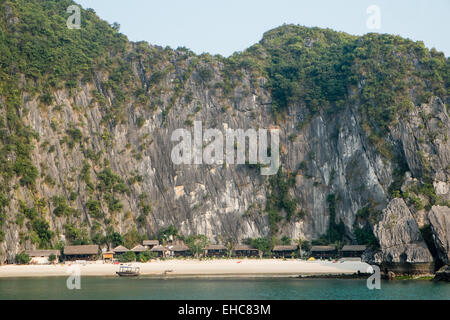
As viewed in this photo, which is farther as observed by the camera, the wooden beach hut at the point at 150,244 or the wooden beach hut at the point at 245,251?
the wooden beach hut at the point at 150,244

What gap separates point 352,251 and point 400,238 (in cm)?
1487

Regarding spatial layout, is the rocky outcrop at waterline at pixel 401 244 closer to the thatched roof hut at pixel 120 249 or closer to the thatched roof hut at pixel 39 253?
the thatched roof hut at pixel 120 249

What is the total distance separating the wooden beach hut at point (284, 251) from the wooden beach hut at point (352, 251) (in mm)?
5942

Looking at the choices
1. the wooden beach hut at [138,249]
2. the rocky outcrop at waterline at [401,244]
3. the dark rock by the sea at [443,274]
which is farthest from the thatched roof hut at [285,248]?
the dark rock by the sea at [443,274]

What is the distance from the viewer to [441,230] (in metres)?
44.8

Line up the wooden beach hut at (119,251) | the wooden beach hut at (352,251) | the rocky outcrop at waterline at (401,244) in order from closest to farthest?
the rocky outcrop at waterline at (401,244), the wooden beach hut at (352,251), the wooden beach hut at (119,251)

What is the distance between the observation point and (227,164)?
243 ft

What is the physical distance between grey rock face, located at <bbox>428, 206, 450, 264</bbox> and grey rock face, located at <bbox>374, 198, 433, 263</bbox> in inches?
50.6

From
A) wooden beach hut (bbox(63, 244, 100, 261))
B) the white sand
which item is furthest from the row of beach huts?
the white sand

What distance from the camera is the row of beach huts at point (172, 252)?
203ft
